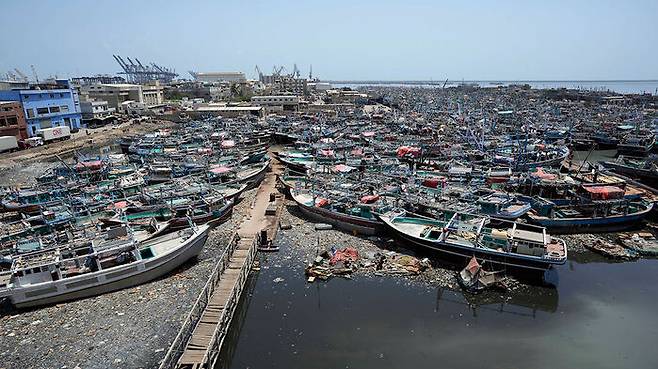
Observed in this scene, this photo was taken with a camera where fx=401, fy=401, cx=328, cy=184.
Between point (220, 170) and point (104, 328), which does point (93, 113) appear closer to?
point (220, 170)

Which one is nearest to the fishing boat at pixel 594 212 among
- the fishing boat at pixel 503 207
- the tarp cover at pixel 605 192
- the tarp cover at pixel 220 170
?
the tarp cover at pixel 605 192

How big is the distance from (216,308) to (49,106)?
65588mm

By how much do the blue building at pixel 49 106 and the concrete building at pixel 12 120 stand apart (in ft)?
2.90

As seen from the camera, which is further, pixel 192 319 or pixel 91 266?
pixel 91 266

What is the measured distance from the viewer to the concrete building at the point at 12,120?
59531 millimetres

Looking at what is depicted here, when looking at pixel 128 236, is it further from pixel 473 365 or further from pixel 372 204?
pixel 473 365

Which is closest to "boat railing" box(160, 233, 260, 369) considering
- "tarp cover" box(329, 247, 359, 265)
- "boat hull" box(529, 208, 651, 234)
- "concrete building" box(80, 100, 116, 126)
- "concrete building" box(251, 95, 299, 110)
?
"tarp cover" box(329, 247, 359, 265)

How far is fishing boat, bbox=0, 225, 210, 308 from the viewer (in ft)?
67.8

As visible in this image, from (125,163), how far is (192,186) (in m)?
19.4

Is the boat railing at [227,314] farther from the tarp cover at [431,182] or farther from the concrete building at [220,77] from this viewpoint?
the concrete building at [220,77]

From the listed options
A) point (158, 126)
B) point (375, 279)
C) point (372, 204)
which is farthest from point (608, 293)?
point (158, 126)

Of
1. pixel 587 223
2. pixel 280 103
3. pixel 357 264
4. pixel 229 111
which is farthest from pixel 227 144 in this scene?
pixel 280 103

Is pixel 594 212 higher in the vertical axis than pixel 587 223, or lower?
higher

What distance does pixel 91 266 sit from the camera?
22.5 metres
